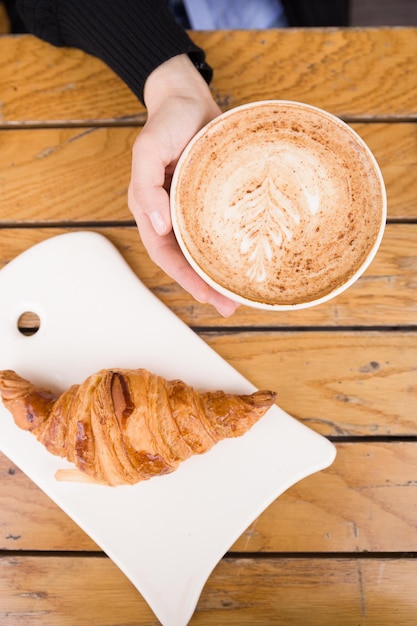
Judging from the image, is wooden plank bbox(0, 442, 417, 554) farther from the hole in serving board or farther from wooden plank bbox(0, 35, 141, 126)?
wooden plank bbox(0, 35, 141, 126)

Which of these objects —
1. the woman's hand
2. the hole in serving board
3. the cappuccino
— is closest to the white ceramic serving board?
the hole in serving board

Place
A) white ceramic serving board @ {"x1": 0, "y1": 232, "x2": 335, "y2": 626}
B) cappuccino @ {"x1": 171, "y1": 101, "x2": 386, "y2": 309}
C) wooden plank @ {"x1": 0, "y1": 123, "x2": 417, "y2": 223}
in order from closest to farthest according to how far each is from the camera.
Result: 1. cappuccino @ {"x1": 171, "y1": 101, "x2": 386, "y2": 309}
2. white ceramic serving board @ {"x1": 0, "y1": 232, "x2": 335, "y2": 626}
3. wooden plank @ {"x1": 0, "y1": 123, "x2": 417, "y2": 223}

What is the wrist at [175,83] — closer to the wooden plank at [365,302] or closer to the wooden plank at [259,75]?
the wooden plank at [259,75]

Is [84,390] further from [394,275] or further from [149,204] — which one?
[394,275]

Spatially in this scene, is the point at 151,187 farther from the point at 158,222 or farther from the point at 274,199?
the point at 274,199

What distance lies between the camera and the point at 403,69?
1.05 metres

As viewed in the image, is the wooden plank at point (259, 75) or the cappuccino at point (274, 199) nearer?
the cappuccino at point (274, 199)

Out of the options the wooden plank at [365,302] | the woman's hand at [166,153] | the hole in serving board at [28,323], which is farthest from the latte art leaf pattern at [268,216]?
the hole in serving board at [28,323]

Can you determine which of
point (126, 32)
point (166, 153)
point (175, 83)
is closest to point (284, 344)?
point (166, 153)

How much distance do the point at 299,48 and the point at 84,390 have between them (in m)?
0.76

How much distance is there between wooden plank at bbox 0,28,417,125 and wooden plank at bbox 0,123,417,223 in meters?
0.04

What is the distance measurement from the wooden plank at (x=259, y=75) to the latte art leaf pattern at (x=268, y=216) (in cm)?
34

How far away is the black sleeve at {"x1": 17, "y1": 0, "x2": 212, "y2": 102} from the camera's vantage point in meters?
0.96

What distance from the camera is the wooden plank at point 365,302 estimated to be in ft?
3.23
